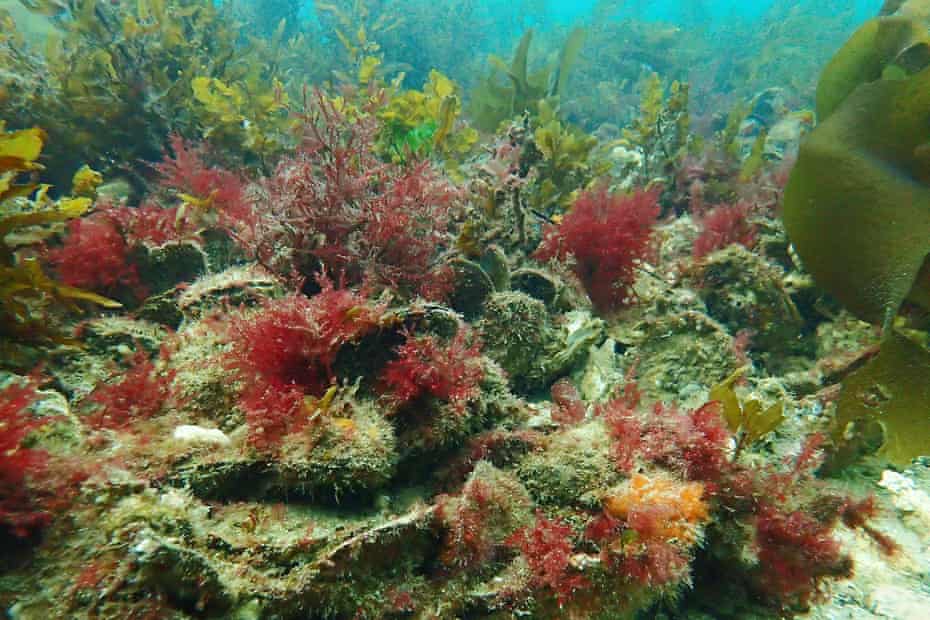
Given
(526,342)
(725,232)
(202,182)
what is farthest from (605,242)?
(202,182)

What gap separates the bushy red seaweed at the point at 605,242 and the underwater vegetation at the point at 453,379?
0.02 metres

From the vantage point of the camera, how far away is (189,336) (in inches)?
105

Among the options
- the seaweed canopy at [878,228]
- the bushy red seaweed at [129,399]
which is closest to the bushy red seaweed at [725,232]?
the seaweed canopy at [878,228]

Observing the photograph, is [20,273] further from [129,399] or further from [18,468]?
[18,468]

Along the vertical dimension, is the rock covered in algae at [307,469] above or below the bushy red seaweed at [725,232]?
below

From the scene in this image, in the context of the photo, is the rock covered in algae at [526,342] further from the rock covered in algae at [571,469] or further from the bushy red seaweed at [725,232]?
the bushy red seaweed at [725,232]

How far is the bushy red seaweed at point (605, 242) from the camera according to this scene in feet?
13.6

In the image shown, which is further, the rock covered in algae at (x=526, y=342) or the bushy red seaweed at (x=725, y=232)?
the bushy red seaweed at (x=725, y=232)

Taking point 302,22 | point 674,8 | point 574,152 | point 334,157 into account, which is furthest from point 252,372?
point 674,8

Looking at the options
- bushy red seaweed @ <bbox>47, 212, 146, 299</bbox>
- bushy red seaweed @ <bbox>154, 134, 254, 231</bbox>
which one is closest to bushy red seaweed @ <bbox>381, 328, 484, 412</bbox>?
bushy red seaweed @ <bbox>47, 212, 146, 299</bbox>

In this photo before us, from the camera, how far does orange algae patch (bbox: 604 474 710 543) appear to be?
2031mm

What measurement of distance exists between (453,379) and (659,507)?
45.3 inches

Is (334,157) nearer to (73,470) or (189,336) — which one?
(189,336)

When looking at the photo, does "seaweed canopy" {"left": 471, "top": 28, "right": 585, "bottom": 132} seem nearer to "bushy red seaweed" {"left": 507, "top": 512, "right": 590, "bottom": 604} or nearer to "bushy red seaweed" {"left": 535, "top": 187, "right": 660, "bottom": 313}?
"bushy red seaweed" {"left": 535, "top": 187, "right": 660, "bottom": 313}
